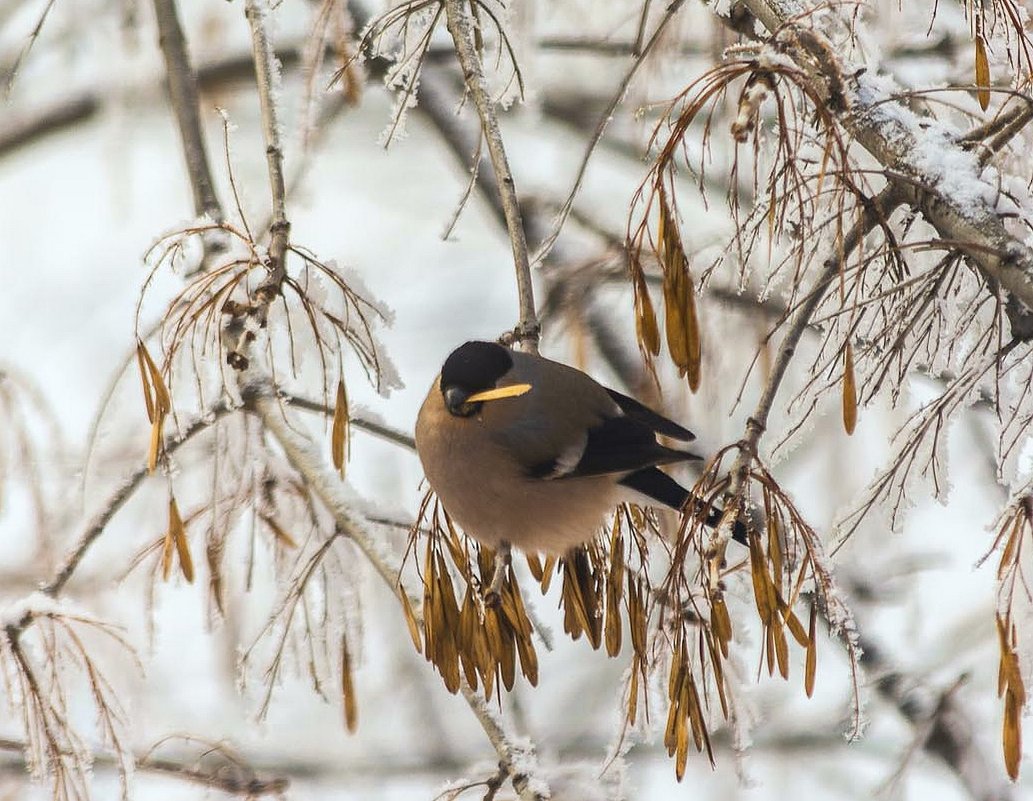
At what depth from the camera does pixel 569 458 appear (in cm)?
182

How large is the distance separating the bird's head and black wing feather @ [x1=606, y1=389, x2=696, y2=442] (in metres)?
0.22

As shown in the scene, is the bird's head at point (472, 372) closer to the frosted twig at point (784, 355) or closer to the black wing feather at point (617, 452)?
the black wing feather at point (617, 452)

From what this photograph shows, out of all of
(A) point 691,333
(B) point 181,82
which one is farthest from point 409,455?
(A) point 691,333

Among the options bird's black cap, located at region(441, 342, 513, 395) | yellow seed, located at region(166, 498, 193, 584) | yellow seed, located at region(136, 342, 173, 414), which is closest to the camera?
yellow seed, located at region(136, 342, 173, 414)

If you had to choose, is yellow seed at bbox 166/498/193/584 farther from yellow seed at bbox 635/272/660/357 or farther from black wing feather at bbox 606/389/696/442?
black wing feather at bbox 606/389/696/442

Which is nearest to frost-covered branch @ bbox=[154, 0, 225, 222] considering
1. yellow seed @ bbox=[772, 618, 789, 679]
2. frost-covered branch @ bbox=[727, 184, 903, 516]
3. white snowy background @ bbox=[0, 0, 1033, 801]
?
white snowy background @ bbox=[0, 0, 1033, 801]

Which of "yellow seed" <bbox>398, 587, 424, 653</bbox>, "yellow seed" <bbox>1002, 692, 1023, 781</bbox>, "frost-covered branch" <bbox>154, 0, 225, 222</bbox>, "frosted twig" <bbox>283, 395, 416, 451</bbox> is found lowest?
"yellow seed" <bbox>1002, 692, 1023, 781</bbox>

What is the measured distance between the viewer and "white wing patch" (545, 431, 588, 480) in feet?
5.93

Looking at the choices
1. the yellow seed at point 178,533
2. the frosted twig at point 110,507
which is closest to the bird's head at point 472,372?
the frosted twig at point 110,507

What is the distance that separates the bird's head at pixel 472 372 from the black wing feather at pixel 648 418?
0.22m

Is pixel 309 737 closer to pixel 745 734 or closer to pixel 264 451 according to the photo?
pixel 264 451

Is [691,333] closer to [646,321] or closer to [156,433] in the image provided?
[646,321]

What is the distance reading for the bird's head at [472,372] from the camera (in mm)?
1693

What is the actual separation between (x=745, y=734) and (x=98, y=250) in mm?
4817
